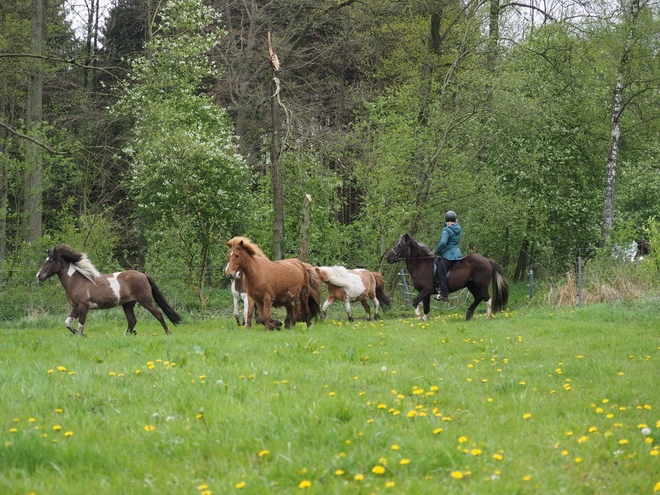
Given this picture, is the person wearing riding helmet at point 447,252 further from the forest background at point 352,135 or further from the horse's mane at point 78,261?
the horse's mane at point 78,261

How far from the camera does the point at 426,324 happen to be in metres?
14.6

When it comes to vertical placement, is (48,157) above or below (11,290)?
above

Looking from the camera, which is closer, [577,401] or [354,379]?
[577,401]

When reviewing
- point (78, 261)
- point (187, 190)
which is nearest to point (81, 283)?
point (78, 261)

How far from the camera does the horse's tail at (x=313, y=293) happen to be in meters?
15.0

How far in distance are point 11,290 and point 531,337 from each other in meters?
15.6

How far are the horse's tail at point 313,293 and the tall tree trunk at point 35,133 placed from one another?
12.9 metres

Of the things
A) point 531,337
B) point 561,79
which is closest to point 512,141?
point 561,79

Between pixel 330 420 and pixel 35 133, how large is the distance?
20708 mm

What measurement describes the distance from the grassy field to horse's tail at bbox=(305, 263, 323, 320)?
15.4ft

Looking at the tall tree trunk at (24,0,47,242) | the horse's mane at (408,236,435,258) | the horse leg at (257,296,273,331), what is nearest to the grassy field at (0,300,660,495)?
the horse leg at (257,296,273,331)

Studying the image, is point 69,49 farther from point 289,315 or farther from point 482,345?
point 482,345

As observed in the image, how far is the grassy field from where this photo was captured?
4551 mm

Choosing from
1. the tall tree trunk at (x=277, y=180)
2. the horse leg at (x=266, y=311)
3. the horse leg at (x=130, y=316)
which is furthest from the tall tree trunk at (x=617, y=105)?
the horse leg at (x=130, y=316)
